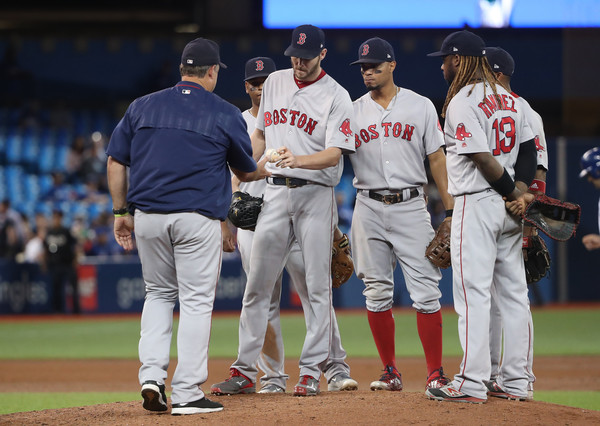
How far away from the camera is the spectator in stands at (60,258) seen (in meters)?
14.9

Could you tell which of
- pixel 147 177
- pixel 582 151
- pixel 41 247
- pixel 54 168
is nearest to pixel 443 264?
pixel 147 177

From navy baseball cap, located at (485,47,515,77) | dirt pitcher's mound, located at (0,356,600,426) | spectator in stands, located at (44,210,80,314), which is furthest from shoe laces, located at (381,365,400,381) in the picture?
spectator in stands, located at (44,210,80,314)

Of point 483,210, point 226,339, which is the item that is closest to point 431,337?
point 483,210

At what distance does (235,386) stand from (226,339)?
20.6 ft

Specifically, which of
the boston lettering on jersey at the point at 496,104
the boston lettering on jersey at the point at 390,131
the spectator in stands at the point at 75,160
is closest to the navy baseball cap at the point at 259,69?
the boston lettering on jersey at the point at 390,131

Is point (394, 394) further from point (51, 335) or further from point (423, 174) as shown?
point (51, 335)

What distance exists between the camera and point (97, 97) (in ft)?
65.8

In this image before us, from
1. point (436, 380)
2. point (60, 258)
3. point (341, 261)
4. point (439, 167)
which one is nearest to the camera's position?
point (436, 380)

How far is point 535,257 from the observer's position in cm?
527

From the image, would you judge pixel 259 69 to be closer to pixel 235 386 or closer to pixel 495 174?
pixel 495 174

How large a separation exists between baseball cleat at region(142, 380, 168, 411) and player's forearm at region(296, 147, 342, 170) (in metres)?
1.53

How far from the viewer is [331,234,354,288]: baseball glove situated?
583 centimetres

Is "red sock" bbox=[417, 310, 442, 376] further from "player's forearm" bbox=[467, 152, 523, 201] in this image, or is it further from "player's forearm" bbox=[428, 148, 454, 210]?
"player's forearm" bbox=[467, 152, 523, 201]

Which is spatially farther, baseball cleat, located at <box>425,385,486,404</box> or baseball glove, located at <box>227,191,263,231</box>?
baseball glove, located at <box>227,191,263,231</box>
